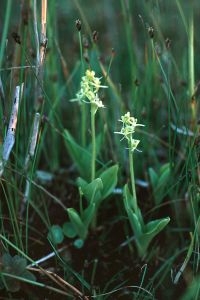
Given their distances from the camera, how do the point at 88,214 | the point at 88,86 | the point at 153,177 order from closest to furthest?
the point at 88,86 < the point at 88,214 < the point at 153,177

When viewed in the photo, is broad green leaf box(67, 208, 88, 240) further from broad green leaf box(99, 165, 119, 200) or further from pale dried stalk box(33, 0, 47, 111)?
pale dried stalk box(33, 0, 47, 111)

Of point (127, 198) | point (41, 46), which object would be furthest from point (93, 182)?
point (41, 46)

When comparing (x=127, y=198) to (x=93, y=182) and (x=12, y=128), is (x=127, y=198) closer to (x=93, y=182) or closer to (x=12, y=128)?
(x=93, y=182)

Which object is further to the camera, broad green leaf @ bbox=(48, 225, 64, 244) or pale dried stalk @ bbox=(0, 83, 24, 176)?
broad green leaf @ bbox=(48, 225, 64, 244)

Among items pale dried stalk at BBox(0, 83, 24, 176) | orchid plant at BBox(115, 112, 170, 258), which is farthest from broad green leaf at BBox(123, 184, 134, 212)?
pale dried stalk at BBox(0, 83, 24, 176)

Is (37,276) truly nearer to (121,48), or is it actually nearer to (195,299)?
(195,299)

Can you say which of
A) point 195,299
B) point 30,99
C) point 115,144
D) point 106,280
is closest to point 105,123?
point 115,144
